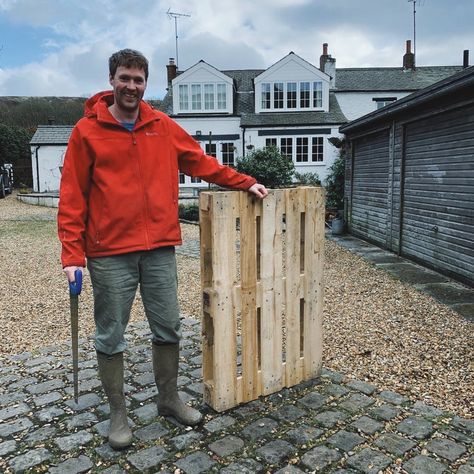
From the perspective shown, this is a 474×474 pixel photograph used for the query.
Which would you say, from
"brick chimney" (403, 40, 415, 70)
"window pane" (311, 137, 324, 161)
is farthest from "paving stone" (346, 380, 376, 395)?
"brick chimney" (403, 40, 415, 70)

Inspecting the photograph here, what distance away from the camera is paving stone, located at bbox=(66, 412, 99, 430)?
288cm

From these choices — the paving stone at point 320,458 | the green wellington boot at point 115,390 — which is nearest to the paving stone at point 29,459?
the green wellington boot at point 115,390

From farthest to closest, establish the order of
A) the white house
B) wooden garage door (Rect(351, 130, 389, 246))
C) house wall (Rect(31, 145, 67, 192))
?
house wall (Rect(31, 145, 67, 192)) < the white house < wooden garage door (Rect(351, 130, 389, 246))

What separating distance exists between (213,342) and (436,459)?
55.2 inches

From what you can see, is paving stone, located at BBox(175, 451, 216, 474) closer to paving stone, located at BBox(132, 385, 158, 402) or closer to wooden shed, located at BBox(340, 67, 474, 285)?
paving stone, located at BBox(132, 385, 158, 402)

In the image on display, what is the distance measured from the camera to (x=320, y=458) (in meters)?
2.54

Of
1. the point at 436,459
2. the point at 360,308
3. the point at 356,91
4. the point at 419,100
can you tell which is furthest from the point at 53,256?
the point at 356,91

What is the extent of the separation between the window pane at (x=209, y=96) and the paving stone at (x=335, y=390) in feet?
78.5

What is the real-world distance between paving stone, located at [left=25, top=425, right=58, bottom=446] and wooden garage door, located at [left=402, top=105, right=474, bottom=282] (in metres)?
5.89

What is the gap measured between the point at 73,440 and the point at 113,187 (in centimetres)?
148

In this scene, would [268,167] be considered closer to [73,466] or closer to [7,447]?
[7,447]

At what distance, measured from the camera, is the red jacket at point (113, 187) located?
8.18ft

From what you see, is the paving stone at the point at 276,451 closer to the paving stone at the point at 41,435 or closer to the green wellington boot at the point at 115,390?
the green wellington boot at the point at 115,390

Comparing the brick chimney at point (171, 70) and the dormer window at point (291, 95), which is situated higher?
the brick chimney at point (171, 70)
